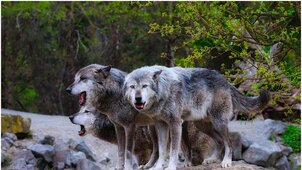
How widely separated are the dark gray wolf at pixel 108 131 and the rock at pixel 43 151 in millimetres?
4448

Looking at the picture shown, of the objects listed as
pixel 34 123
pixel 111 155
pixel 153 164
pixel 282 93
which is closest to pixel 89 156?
pixel 111 155

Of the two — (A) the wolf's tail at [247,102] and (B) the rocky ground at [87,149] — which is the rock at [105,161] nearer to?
(B) the rocky ground at [87,149]

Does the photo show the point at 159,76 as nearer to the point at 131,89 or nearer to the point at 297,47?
the point at 131,89

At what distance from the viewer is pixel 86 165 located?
42.3ft

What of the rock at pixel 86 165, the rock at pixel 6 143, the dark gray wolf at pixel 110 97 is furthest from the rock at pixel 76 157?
the dark gray wolf at pixel 110 97

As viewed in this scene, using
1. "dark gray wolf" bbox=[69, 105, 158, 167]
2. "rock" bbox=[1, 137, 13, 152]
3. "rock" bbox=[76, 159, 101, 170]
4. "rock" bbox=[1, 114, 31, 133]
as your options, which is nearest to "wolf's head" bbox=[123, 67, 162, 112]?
"dark gray wolf" bbox=[69, 105, 158, 167]

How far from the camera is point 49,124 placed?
1662 cm

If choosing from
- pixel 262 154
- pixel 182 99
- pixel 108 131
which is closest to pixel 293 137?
pixel 262 154

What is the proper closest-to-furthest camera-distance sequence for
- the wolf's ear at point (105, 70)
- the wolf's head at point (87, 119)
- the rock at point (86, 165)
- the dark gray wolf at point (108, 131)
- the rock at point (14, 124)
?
the wolf's ear at point (105, 70), the dark gray wolf at point (108, 131), the wolf's head at point (87, 119), the rock at point (86, 165), the rock at point (14, 124)

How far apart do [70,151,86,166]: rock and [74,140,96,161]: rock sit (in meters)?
0.31

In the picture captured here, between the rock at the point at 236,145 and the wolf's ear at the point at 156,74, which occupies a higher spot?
the wolf's ear at the point at 156,74

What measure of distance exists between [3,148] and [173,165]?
8017mm

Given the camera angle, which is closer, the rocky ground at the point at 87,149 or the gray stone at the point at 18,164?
the gray stone at the point at 18,164

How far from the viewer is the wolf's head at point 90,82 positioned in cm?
729
